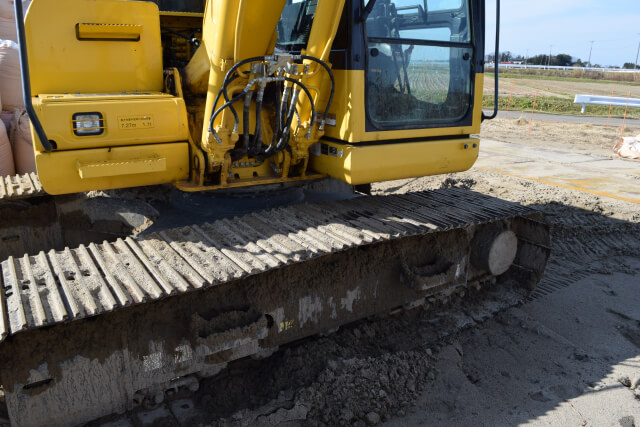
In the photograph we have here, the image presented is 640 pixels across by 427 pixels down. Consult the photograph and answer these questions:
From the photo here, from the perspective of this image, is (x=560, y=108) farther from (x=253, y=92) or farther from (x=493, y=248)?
(x=253, y=92)

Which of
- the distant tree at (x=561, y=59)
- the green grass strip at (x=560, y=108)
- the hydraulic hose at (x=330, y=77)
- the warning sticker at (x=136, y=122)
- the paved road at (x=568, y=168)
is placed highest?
the distant tree at (x=561, y=59)

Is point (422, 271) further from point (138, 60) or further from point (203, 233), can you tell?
point (138, 60)

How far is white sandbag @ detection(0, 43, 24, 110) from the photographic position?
259 inches

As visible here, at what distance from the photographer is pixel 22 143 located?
6375 millimetres

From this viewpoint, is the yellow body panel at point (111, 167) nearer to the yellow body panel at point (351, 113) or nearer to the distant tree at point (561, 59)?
the yellow body panel at point (351, 113)

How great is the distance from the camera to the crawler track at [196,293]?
234cm

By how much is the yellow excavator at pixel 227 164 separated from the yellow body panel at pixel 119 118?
10 mm

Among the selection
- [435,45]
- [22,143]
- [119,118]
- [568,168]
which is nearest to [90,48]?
[119,118]

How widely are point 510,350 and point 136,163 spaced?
2710mm

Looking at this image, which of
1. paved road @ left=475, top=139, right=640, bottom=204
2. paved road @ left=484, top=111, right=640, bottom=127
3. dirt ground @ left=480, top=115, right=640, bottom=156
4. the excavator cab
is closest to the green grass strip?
paved road @ left=484, top=111, right=640, bottom=127

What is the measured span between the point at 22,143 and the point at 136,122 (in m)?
4.30

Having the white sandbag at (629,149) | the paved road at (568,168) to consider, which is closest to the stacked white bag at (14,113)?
the paved road at (568,168)

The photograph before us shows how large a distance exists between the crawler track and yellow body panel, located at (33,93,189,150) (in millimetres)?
569

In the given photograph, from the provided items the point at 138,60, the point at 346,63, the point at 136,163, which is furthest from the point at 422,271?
the point at 138,60
